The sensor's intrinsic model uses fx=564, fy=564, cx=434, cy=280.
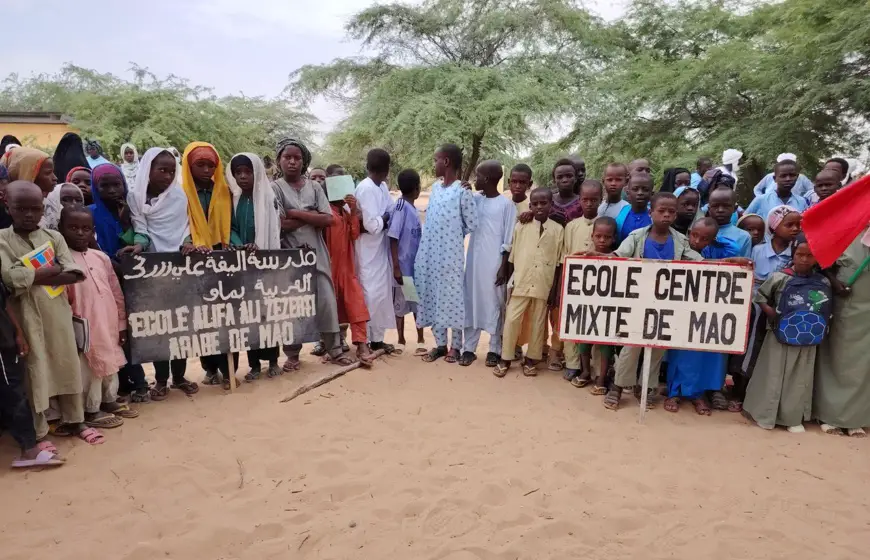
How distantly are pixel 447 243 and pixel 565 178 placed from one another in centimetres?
123

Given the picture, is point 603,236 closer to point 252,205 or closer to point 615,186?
point 615,186

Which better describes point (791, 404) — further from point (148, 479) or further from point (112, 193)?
point (112, 193)

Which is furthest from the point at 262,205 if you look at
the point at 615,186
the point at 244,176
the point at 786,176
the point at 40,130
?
the point at 40,130

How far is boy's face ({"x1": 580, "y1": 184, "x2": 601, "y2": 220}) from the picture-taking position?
483cm

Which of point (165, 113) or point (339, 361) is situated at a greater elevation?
point (165, 113)

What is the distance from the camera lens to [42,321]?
3.50 metres

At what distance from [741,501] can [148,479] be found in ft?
11.2

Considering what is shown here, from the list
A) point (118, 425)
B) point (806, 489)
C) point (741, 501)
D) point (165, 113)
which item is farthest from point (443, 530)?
point (165, 113)

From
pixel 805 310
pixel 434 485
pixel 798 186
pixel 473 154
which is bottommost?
pixel 434 485

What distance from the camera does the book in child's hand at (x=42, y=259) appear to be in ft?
11.0

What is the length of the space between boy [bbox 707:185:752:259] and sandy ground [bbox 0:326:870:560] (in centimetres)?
133

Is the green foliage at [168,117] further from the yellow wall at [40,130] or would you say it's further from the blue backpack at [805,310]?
the blue backpack at [805,310]

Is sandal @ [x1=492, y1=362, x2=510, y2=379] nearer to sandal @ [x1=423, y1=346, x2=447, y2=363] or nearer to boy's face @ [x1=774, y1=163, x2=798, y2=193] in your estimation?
sandal @ [x1=423, y1=346, x2=447, y2=363]

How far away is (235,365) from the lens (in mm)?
4969
